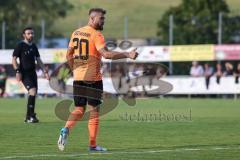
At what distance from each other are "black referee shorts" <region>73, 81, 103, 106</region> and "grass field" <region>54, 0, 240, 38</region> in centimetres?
10693

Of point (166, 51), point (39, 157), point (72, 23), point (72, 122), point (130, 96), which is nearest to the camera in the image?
point (39, 157)

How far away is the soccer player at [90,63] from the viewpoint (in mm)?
12469

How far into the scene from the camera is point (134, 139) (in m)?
14.4

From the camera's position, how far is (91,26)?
12.6 metres

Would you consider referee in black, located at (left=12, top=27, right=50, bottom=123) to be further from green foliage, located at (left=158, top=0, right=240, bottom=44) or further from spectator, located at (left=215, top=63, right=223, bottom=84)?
green foliage, located at (left=158, top=0, right=240, bottom=44)

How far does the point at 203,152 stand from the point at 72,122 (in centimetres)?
207

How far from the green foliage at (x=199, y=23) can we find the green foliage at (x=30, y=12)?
12301mm

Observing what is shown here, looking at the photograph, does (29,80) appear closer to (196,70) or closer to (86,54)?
(86,54)

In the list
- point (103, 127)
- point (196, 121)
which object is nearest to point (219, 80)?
point (196, 121)

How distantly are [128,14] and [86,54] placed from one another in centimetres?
13233

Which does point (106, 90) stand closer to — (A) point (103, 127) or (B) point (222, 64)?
(B) point (222, 64)

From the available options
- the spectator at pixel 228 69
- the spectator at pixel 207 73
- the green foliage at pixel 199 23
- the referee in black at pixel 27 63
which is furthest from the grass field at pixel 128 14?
the referee in black at pixel 27 63

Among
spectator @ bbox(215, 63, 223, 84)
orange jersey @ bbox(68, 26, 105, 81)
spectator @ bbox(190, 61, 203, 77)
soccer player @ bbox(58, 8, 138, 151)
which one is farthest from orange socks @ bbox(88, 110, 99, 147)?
spectator @ bbox(190, 61, 203, 77)

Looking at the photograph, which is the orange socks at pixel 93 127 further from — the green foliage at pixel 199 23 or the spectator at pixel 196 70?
the green foliage at pixel 199 23
